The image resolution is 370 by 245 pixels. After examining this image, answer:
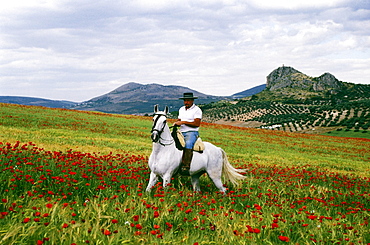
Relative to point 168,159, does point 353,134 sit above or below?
below

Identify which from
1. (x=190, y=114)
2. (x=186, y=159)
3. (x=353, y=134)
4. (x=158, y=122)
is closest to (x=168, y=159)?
(x=186, y=159)

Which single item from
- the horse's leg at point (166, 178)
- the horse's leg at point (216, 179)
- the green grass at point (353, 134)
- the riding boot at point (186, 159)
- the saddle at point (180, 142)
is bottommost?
the green grass at point (353, 134)

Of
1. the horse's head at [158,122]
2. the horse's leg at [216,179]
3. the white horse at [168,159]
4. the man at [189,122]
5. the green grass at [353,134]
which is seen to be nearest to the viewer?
the horse's head at [158,122]

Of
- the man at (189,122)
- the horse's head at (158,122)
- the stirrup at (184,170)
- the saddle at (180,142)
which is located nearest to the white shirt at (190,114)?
the man at (189,122)

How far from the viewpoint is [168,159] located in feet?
24.9

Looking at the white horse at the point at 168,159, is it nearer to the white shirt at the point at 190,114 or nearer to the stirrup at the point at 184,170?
the stirrup at the point at 184,170

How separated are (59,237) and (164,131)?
4.47 m

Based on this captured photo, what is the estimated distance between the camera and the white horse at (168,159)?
725cm

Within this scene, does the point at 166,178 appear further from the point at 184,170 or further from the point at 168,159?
the point at 184,170

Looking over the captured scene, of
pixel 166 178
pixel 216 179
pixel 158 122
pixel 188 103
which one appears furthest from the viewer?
pixel 216 179

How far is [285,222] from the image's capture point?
5359 mm

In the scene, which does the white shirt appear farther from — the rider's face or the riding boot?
the riding boot

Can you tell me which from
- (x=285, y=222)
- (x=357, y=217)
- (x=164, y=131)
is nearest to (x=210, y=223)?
(x=285, y=222)

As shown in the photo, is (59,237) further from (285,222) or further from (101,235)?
(285,222)
